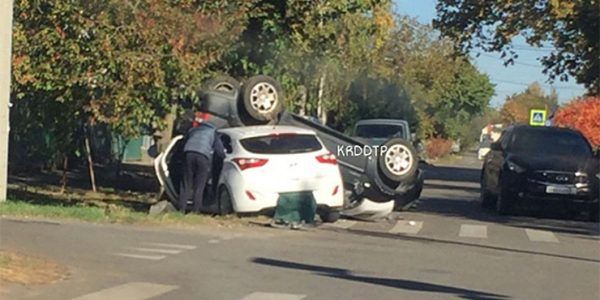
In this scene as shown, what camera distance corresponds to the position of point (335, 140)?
19953 mm

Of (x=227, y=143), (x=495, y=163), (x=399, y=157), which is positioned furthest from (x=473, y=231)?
(x=495, y=163)

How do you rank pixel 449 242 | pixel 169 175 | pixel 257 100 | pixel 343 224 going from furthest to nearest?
pixel 257 100
pixel 169 175
pixel 343 224
pixel 449 242

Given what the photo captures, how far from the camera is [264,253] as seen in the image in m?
14.0

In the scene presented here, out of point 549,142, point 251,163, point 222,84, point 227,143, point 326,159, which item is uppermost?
point 222,84

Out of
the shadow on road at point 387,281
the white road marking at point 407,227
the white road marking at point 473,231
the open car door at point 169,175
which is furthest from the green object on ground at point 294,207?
the shadow on road at point 387,281

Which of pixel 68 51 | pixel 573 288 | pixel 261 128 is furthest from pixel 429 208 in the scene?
pixel 573 288

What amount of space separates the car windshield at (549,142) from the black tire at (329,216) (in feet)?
19.0

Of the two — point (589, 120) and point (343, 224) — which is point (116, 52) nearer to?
point (343, 224)

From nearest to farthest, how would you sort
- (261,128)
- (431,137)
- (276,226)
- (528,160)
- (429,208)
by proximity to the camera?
(276,226) → (261,128) → (528,160) → (429,208) → (431,137)

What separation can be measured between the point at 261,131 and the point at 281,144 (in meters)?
0.46

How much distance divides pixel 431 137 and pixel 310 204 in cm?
5616

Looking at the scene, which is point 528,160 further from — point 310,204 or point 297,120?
point 310,204

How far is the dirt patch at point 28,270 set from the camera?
10895 millimetres

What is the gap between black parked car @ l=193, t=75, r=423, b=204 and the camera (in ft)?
63.6
